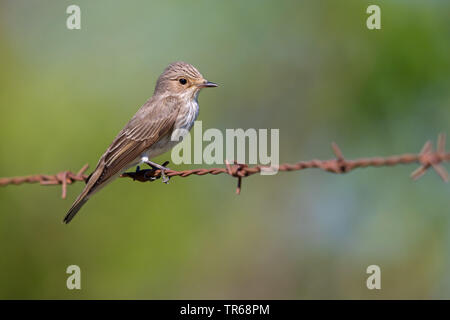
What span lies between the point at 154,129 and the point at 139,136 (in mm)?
183

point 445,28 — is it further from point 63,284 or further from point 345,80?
point 63,284

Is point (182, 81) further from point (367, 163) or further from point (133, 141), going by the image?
point (367, 163)

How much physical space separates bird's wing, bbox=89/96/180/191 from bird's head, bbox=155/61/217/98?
28 cm

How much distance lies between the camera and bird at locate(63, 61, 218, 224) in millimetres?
6215

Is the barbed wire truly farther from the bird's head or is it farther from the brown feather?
the bird's head

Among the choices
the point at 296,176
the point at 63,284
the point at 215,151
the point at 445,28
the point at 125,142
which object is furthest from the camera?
the point at 296,176

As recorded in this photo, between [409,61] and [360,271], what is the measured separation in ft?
11.7

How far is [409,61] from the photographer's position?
1041cm

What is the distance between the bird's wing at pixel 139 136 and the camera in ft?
20.7

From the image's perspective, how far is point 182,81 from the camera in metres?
7.54

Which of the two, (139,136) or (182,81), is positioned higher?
(182,81)

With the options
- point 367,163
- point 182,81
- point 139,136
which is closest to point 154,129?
point 139,136

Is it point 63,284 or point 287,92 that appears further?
point 287,92

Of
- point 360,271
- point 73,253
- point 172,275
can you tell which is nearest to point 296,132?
point 360,271
